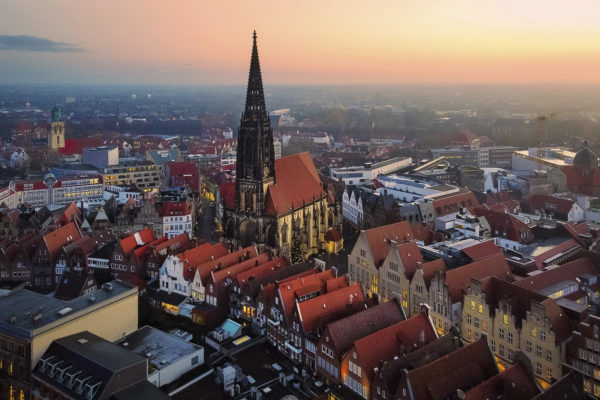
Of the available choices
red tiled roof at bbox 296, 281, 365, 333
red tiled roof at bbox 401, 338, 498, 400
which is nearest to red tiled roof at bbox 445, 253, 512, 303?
red tiled roof at bbox 296, 281, 365, 333

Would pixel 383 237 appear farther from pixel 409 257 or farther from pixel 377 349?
pixel 377 349

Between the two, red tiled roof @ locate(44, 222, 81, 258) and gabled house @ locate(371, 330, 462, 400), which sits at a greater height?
gabled house @ locate(371, 330, 462, 400)

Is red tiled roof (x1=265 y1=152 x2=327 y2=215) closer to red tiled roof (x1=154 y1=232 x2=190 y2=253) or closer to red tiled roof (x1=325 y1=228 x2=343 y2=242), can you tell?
red tiled roof (x1=325 y1=228 x2=343 y2=242)

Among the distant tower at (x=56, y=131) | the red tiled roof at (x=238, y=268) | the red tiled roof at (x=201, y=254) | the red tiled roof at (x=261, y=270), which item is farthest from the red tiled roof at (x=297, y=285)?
the distant tower at (x=56, y=131)

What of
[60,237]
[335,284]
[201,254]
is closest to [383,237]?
[335,284]

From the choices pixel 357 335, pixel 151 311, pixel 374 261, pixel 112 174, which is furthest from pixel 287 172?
pixel 112 174

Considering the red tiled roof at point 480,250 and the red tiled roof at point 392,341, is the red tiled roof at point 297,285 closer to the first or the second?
the red tiled roof at point 392,341
